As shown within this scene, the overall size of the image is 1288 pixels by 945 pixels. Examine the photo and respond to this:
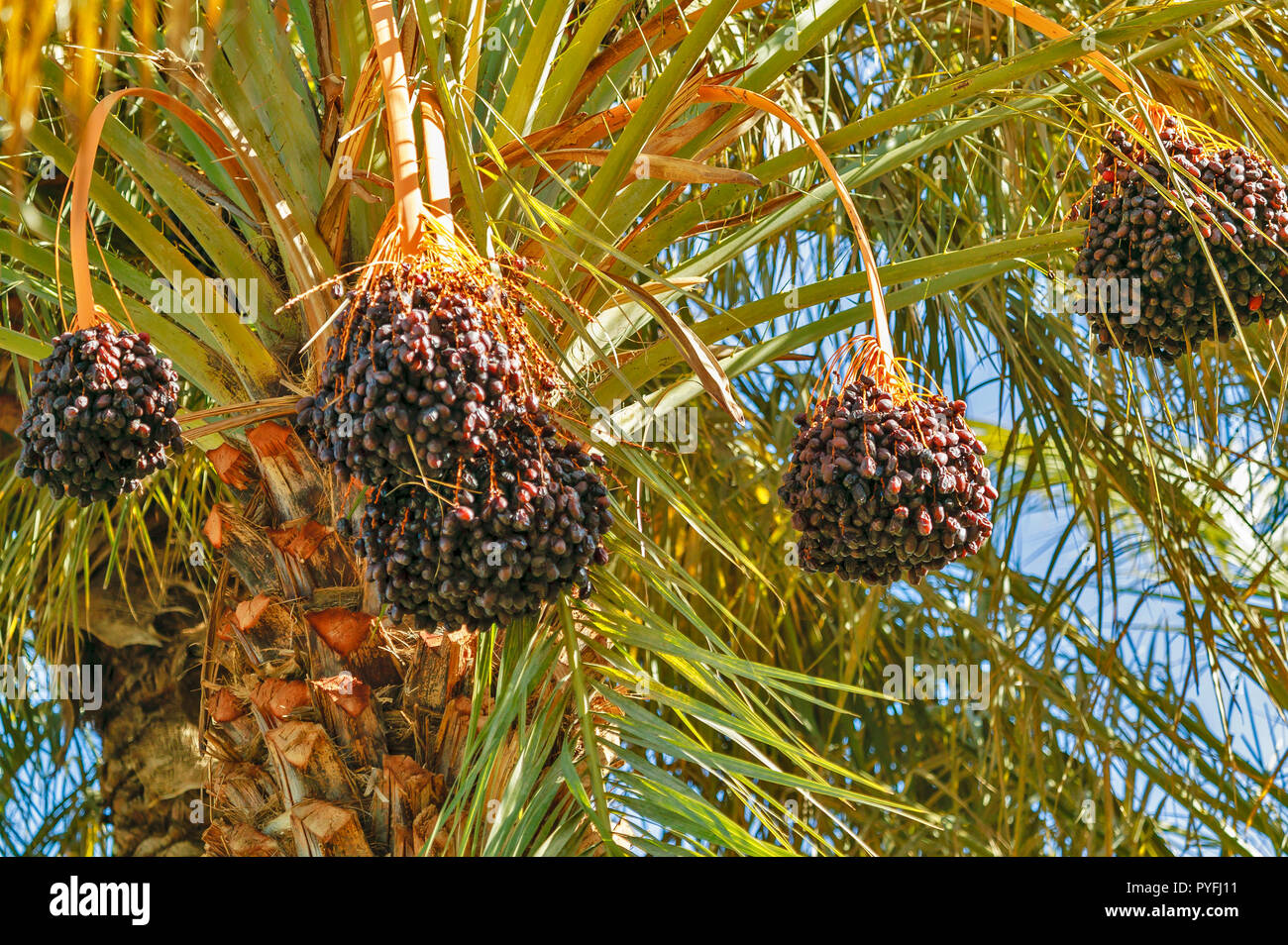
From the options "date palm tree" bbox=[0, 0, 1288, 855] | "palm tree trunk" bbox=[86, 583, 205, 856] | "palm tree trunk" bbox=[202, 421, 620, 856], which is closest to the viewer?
"date palm tree" bbox=[0, 0, 1288, 855]

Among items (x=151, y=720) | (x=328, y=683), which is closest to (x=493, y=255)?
(x=328, y=683)

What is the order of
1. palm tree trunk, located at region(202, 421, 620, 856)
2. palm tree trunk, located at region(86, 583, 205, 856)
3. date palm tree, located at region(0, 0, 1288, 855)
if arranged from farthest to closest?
palm tree trunk, located at region(86, 583, 205, 856) → palm tree trunk, located at region(202, 421, 620, 856) → date palm tree, located at region(0, 0, 1288, 855)

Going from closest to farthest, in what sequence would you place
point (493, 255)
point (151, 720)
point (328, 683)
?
1. point (493, 255)
2. point (328, 683)
3. point (151, 720)

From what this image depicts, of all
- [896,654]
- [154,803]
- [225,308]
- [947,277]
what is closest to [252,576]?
[225,308]

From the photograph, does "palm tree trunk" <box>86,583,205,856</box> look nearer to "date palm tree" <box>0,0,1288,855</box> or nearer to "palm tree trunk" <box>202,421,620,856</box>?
"date palm tree" <box>0,0,1288,855</box>

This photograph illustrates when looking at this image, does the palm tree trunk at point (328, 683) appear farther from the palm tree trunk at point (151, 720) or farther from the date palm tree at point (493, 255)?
the palm tree trunk at point (151, 720)

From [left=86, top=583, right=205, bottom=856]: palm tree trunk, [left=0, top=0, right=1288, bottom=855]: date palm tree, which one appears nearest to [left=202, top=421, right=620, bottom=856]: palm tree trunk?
[left=0, top=0, right=1288, bottom=855]: date palm tree

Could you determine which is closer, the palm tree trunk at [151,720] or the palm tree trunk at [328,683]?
the palm tree trunk at [328,683]

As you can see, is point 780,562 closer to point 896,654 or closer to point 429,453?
point 896,654

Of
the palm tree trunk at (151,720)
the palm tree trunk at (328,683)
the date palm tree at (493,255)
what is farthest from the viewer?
the palm tree trunk at (151,720)

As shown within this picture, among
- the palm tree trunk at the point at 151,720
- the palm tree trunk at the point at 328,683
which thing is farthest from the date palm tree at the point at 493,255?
the palm tree trunk at the point at 151,720

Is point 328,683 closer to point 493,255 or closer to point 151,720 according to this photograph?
point 493,255

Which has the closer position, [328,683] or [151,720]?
[328,683]

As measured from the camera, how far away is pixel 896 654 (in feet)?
12.2
